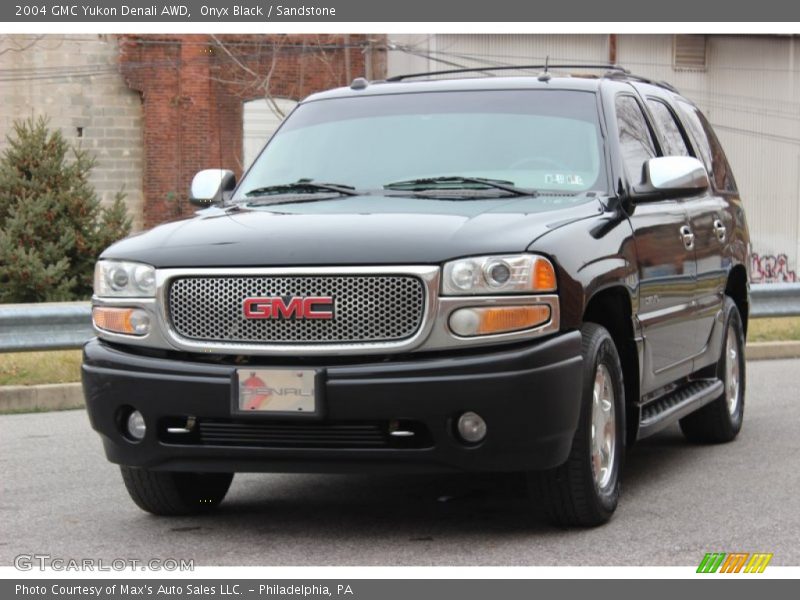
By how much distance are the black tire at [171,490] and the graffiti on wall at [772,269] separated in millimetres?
34369

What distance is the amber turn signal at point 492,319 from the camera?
18.6 ft

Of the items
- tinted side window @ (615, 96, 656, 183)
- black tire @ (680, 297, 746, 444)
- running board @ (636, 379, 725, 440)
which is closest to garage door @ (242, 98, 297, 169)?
black tire @ (680, 297, 746, 444)

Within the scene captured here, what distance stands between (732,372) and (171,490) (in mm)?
3900

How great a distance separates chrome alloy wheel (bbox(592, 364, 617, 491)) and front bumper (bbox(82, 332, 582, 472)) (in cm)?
43

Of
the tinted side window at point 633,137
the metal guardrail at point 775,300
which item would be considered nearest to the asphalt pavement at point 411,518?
the tinted side window at point 633,137

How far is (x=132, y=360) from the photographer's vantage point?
19.8ft

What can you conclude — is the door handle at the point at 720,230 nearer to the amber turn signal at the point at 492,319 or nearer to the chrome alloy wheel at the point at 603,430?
the chrome alloy wheel at the point at 603,430

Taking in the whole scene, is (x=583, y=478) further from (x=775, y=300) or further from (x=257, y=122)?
(x=257, y=122)

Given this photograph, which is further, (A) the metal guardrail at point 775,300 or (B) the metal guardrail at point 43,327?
(A) the metal guardrail at point 775,300

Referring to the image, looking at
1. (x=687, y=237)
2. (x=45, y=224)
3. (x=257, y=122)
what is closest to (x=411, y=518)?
(x=687, y=237)

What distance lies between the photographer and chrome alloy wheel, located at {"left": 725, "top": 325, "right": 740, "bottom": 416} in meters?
8.91

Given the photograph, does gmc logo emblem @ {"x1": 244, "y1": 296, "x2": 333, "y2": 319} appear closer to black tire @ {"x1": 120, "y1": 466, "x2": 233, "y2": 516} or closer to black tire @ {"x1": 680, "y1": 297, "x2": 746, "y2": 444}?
black tire @ {"x1": 120, "y1": 466, "x2": 233, "y2": 516}

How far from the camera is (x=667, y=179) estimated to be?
702cm

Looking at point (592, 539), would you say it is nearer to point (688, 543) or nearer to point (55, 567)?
point (688, 543)
